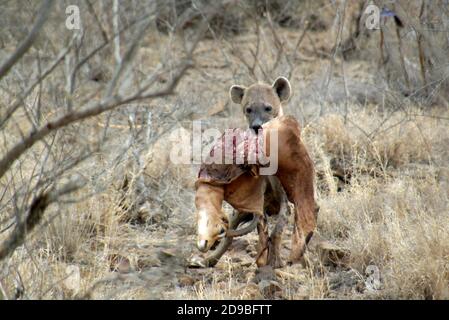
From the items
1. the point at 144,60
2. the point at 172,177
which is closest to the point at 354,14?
the point at 144,60

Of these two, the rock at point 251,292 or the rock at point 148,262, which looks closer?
the rock at point 251,292

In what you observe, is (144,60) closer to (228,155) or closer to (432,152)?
(432,152)

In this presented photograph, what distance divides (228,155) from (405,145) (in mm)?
3421

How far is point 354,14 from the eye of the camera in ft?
36.5

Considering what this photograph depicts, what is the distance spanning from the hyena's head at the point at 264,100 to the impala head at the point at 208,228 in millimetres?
1498

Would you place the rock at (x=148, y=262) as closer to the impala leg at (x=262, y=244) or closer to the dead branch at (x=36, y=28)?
the impala leg at (x=262, y=244)

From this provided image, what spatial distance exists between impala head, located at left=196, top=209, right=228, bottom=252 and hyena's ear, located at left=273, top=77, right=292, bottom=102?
1823 mm

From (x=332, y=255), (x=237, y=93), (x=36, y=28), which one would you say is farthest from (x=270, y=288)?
(x=36, y=28)

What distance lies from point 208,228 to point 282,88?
6.52ft

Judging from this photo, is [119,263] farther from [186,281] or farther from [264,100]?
[264,100]

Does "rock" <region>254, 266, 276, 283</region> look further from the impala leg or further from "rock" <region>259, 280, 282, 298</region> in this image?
"rock" <region>259, 280, 282, 298</region>

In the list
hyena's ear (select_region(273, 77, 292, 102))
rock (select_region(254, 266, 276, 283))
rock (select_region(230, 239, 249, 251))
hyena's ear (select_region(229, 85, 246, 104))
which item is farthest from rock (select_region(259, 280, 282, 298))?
hyena's ear (select_region(229, 85, 246, 104))

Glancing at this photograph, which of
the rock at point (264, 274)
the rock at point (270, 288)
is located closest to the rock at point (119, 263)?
the rock at point (264, 274)

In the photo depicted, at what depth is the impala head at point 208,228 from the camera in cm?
424
